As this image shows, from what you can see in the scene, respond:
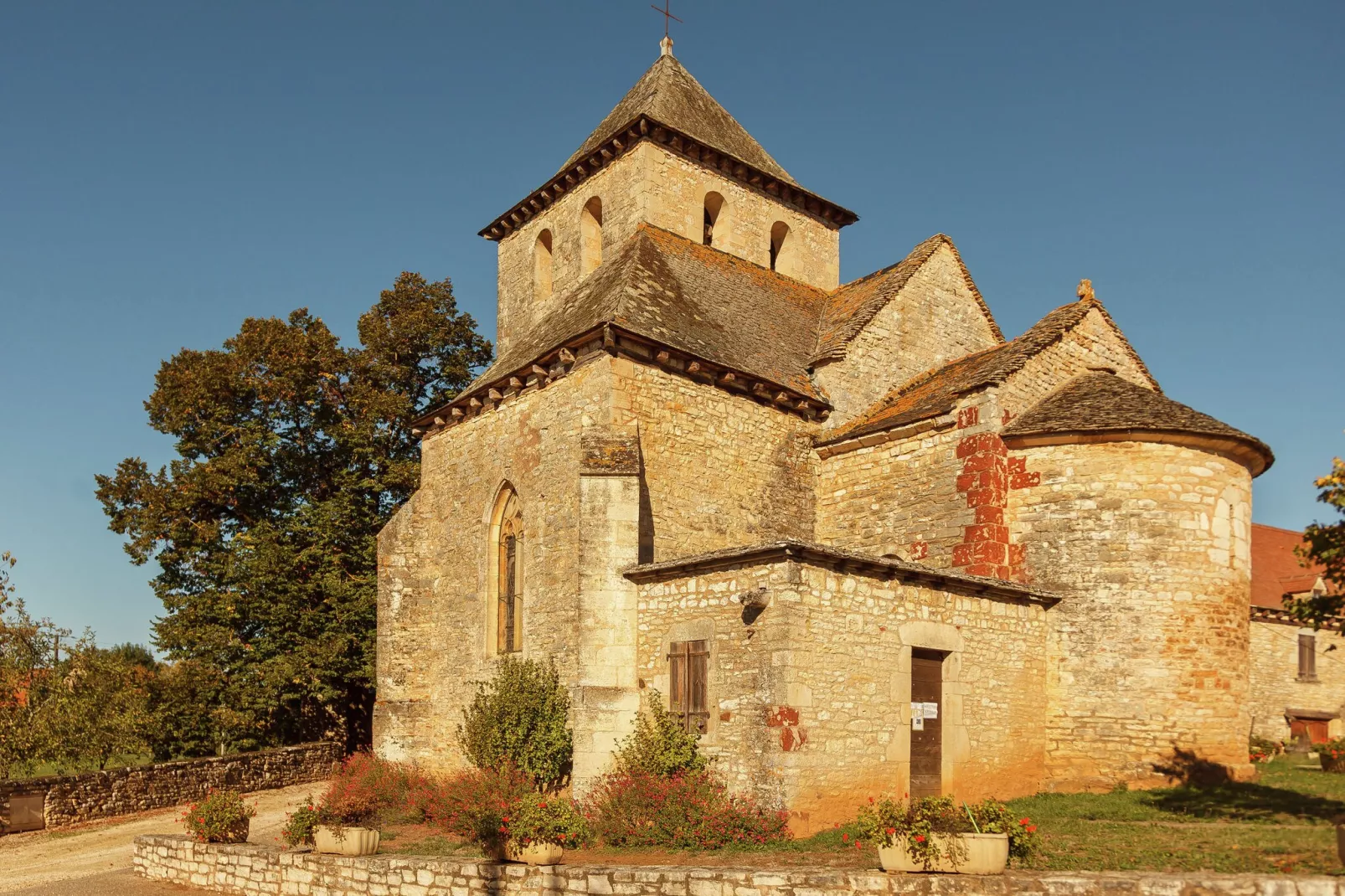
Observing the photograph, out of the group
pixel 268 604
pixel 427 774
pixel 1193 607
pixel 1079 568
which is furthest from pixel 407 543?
pixel 1193 607

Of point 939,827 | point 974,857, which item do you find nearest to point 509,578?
point 939,827

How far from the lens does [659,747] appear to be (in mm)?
14094

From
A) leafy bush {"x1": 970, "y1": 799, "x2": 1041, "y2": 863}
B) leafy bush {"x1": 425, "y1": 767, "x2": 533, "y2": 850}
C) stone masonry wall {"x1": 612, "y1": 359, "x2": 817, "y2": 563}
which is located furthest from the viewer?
stone masonry wall {"x1": 612, "y1": 359, "x2": 817, "y2": 563}

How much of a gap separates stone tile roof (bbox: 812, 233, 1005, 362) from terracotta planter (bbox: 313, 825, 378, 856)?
11740 mm

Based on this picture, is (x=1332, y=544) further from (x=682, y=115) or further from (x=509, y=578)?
(x=682, y=115)

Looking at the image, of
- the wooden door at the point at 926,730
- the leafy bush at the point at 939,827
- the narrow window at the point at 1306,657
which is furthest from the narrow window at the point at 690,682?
the narrow window at the point at 1306,657

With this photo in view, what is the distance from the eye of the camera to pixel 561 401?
17.5 meters

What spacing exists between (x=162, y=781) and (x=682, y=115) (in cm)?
1796

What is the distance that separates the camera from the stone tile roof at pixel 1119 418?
16.1 metres

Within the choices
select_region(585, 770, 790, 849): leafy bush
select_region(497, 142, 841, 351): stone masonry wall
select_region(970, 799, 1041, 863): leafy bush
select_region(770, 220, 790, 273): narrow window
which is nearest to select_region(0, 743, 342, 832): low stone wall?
select_region(497, 142, 841, 351): stone masonry wall

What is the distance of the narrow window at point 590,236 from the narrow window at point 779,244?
4138 mm

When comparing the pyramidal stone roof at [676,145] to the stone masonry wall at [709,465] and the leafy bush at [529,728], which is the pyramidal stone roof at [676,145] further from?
the leafy bush at [529,728]

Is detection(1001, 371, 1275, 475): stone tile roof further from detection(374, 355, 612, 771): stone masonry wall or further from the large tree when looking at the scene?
the large tree

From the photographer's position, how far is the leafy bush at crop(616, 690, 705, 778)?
13.8 meters
